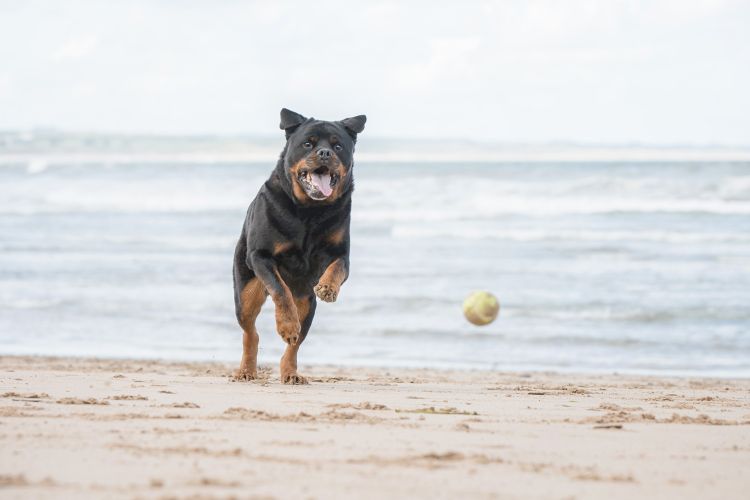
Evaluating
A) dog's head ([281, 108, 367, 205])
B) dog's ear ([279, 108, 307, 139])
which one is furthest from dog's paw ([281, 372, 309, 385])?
dog's ear ([279, 108, 307, 139])

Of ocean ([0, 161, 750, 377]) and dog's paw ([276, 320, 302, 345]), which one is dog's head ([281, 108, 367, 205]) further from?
ocean ([0, 161, 750, 377])

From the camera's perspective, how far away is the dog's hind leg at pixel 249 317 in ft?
23.7

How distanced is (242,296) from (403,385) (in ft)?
3.83

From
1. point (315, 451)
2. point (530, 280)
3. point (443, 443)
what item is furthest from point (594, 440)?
point (530, 280)

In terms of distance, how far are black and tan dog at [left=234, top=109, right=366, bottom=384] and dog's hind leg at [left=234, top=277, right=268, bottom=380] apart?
18 cm

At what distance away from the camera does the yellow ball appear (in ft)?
36.3

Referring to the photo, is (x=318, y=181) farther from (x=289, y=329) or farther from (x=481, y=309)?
(x=481, y=309)

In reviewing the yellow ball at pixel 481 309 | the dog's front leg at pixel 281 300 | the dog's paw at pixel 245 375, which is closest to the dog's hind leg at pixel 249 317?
the dog's paw at pixel 245 375

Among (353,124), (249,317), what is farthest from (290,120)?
(249,317)

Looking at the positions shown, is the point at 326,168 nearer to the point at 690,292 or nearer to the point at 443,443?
the point at 443,443

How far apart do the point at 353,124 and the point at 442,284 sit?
8.17 meters

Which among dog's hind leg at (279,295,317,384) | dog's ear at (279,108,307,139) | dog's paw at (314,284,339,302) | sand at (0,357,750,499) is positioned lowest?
sand at (0,357,750,499)

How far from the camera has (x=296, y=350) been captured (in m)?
7.02

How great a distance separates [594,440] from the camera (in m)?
4.82
